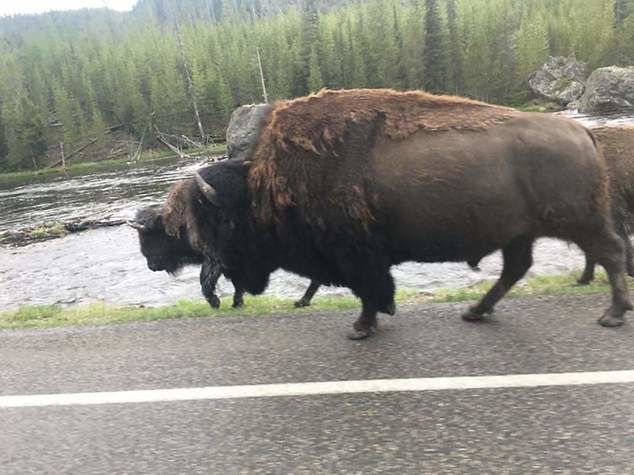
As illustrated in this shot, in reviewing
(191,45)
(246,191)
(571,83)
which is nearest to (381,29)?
(571,83)

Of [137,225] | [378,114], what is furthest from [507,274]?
[137,225]

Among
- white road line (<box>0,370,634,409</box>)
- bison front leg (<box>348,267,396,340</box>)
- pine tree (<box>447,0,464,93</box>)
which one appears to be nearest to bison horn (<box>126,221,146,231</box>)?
white road line (<box>0,370,634,409</box>)

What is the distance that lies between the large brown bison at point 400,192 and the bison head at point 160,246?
5.76ft

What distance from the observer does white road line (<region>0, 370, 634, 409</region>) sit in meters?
3.47

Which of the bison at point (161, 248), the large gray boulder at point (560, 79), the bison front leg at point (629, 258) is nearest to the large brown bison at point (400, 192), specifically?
the bison at point (161, 248)

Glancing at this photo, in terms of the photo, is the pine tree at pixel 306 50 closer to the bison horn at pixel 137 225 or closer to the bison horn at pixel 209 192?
the bison horn at pixel 137 225

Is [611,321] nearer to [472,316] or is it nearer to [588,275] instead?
[472,316]

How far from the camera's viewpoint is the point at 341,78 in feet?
262

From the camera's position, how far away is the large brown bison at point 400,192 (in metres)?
4.24

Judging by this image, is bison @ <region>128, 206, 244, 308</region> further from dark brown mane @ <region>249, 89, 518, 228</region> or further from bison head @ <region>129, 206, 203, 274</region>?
dark brown mane @ <region>249, 89, 518, 228</region>

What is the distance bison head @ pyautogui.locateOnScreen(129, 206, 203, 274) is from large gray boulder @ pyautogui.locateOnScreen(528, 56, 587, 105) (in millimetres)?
67323

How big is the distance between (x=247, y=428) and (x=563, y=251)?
10612 millimetres

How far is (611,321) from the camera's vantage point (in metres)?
4.29

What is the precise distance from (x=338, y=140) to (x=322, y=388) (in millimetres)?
1889
